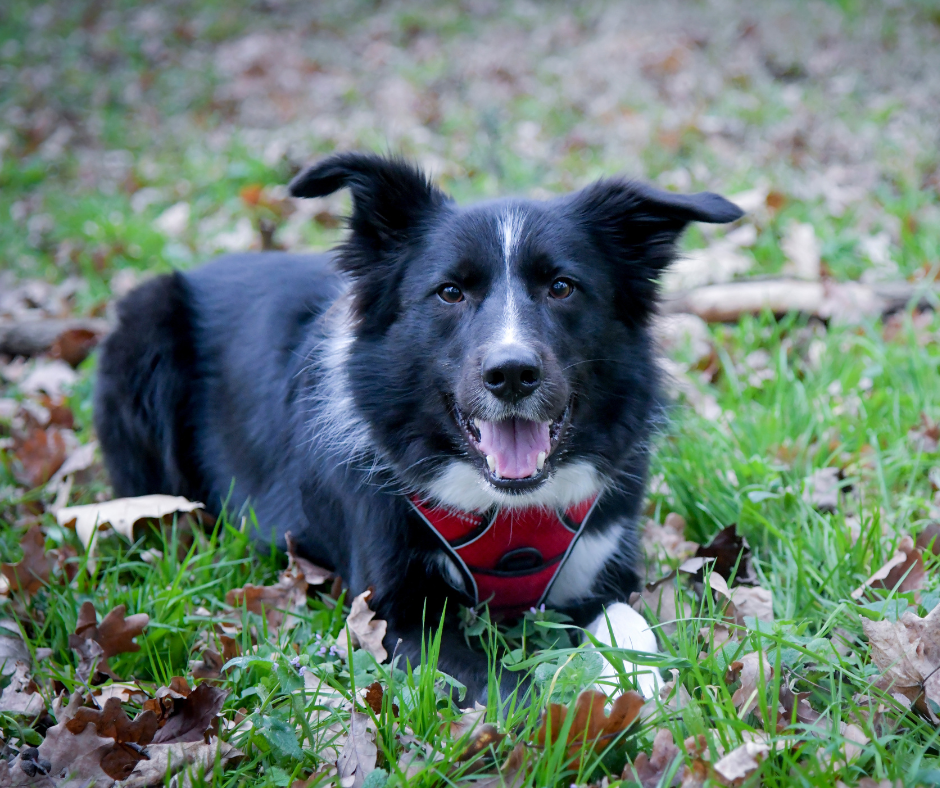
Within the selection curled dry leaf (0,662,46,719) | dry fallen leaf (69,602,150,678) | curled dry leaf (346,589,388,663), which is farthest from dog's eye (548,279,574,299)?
curled dry leaf (0,662,46,719)

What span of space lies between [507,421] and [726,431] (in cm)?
154

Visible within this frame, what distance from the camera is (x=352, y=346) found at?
120 inches

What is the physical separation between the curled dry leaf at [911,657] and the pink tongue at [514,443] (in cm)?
106

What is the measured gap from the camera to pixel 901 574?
8.91 feet

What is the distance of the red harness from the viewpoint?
111 inches

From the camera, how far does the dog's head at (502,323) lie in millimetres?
2701

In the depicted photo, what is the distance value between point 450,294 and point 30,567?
184cm

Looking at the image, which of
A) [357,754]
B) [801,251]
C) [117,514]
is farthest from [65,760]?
[801,251]

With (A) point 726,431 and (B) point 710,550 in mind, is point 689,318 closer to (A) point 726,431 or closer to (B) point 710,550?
(A) point 726,431

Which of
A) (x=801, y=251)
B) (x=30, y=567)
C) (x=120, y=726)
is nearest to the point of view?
(x=120, y=726)

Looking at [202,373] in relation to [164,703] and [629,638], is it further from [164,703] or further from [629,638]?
[629,638]

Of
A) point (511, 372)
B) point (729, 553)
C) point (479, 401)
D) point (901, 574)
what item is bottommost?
point (729, 553)

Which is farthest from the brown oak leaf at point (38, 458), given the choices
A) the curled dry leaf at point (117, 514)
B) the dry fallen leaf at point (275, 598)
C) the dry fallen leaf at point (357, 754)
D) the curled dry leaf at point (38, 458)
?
the dry fallen leaf at point (357, 754)

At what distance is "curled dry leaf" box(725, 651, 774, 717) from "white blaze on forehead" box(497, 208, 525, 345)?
111 centimetres
